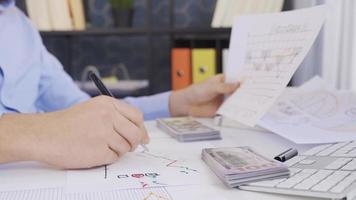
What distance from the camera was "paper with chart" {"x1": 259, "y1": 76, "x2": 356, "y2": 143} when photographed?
75 cm

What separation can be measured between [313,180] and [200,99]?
55cm

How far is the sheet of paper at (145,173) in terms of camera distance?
0.56 metres

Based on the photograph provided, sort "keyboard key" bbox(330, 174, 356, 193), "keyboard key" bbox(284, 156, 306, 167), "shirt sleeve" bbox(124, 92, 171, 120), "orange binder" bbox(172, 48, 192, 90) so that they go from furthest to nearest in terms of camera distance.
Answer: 1. "orange binder" bbox(172, 48, 192, 90)
2. "shirt sleeve" bbox(124, 92, 171, 120)
3. "keyboard key" bbox(284, 156, 306, 167)
4. "keyboard key" bbox(330, 174, 356, 193)

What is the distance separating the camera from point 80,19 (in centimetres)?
194

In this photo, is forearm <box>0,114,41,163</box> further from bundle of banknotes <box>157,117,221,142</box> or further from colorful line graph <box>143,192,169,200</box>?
bundle of banknotes <box>157,117,221,142</box>

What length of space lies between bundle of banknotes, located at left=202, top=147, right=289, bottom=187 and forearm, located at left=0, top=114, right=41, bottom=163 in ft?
0.81

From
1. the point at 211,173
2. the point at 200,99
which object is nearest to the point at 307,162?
the point at 211,173

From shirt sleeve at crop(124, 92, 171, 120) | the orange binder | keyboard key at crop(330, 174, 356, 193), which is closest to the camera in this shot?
keyboard key at crop(330, 174, 356, 193)

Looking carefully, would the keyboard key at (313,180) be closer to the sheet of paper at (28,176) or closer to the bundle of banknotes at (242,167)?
the bundle of banknotes at (242,167)

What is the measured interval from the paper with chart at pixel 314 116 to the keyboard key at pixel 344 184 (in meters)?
0.20

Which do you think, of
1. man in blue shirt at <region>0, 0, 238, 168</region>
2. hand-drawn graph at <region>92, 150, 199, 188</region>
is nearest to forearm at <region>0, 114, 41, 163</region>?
man in blue shirt at <region>0, 0, 238, 168</region>

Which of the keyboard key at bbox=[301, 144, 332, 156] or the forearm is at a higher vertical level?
the forearm

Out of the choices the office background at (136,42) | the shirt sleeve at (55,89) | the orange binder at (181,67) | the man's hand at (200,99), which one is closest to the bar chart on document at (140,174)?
the man's hand at (200,99)

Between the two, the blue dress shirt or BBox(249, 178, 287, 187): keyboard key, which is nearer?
BBox(249, 178, 287, 187): keyboard key
